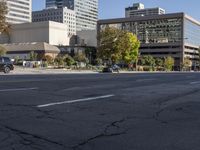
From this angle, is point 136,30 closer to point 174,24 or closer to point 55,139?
point 174,24

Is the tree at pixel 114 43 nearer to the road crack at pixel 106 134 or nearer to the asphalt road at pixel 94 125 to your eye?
the asphalt road at pixel 94 125

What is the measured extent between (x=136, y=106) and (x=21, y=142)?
570cm

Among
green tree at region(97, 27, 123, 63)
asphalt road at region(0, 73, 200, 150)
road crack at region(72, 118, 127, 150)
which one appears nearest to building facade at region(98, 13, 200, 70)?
green tree at region(97, 27, 123, 63)

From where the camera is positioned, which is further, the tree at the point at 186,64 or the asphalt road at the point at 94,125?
the tree at the point at 186,64

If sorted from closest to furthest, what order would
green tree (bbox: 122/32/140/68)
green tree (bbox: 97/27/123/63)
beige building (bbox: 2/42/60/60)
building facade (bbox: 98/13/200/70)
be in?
green tree (bbox: 97/27/123/63)
green tree (bbox: 122/32/140/68)
beige building (bbox: 2/42/60/60)
building facade (bbox: 98/13/200/70)

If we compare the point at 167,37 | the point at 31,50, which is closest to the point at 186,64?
the point at 167,37

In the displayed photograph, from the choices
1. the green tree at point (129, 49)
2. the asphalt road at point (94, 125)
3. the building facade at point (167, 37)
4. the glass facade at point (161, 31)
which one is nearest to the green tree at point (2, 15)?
the green tree at point (129, 49)

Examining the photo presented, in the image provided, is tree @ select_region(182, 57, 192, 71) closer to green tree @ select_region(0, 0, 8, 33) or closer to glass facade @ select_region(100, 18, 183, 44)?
glass facade @ select_region(100, 18, 183, 44)

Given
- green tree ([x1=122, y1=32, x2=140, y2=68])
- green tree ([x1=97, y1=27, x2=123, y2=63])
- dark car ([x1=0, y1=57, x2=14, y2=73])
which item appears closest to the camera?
dark car ([x1=0, y1=57, x2=14, y2=73])

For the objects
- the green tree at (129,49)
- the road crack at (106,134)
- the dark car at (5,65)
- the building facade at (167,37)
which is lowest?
the road crack at (106,134)

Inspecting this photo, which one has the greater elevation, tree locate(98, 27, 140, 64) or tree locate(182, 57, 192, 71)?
tree locate(98, 27, 140, 64)

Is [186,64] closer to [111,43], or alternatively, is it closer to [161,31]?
[161,31]

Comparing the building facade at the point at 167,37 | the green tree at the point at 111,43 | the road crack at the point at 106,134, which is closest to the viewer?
the road crack at the point at 106,134

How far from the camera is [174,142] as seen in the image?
705cm
